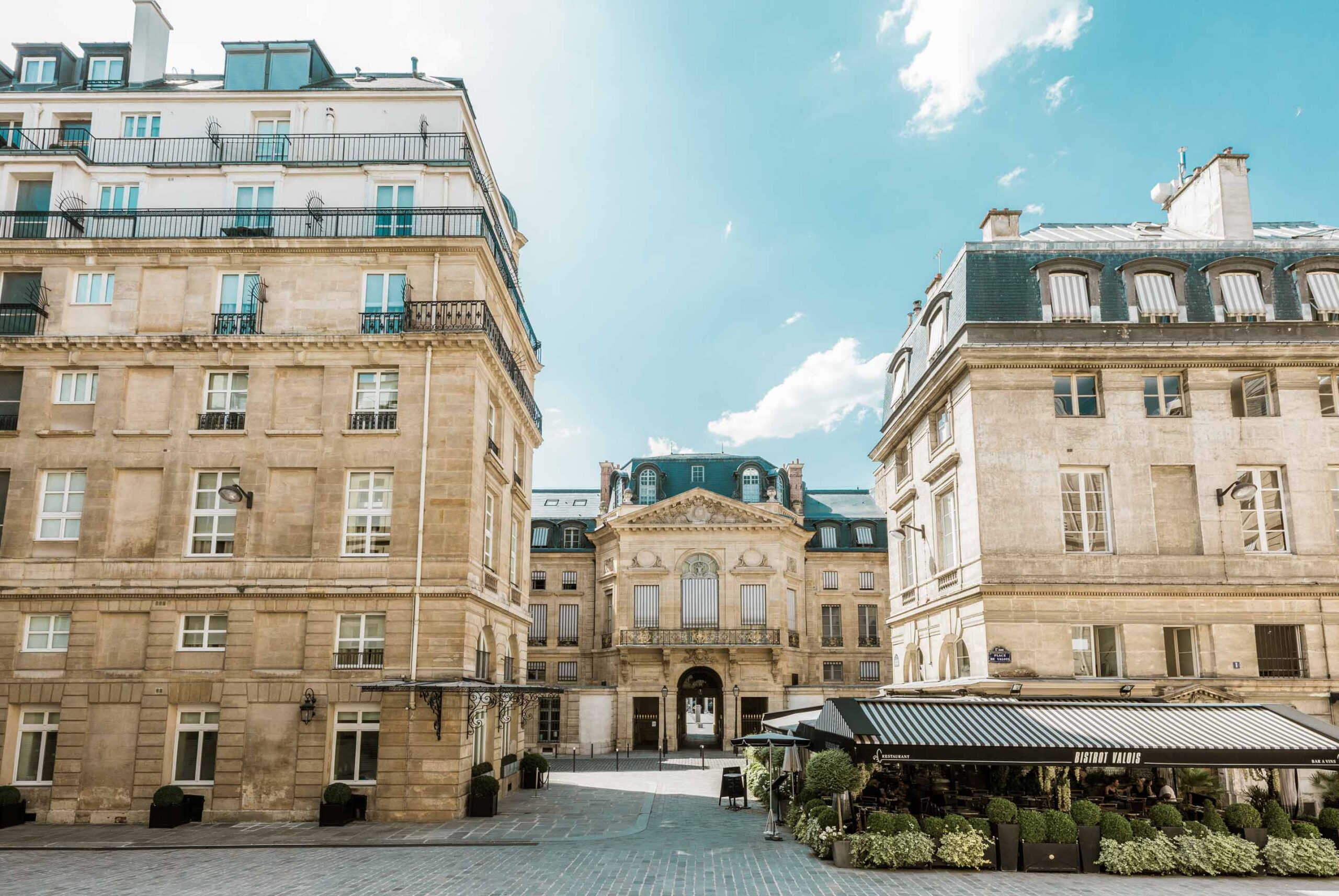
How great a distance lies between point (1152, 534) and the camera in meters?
26.2

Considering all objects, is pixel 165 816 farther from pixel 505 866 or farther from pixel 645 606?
pixel 645 606

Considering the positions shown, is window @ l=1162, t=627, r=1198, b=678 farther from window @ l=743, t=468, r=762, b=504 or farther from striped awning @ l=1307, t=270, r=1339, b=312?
window @ l=743, t=468, r=762, b=504

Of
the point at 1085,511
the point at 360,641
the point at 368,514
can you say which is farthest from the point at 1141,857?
the point at 368,514

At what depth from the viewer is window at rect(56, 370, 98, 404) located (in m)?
26.6

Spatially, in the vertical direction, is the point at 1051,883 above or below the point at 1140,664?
below

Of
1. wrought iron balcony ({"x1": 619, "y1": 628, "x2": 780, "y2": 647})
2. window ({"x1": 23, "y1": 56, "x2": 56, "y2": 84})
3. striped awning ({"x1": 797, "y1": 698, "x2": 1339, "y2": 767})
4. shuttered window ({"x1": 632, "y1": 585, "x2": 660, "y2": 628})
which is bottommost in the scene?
striped awning ({"x1": 797, "y1": 698, "x2": 1339, "y2": 767})

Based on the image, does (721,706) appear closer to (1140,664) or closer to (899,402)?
(899,402)

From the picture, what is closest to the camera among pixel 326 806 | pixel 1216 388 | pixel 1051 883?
pixel 1051 883

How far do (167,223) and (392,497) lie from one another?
10272 mm

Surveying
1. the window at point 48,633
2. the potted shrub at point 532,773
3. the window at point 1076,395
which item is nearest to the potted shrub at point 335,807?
the window at point 48,633

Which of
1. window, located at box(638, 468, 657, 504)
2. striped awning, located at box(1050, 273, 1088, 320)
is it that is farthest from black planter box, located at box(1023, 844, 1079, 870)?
window, located at box(638, 468, 657, 504)

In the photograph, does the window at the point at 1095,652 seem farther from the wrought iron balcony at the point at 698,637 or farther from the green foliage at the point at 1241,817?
the wrought iron balcony at the point at 698,637

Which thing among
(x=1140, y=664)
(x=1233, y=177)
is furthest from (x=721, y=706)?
(x=1233, y=177)

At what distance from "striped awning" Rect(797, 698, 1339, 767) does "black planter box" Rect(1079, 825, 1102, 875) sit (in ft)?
4.13
